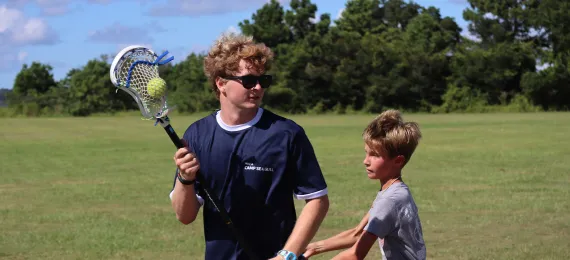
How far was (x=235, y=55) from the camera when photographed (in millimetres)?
4125

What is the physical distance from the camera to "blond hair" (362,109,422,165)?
14.0 ft

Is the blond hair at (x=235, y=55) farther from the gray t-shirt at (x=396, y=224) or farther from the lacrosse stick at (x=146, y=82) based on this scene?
the gray t-shirt at (x=396, y=224)

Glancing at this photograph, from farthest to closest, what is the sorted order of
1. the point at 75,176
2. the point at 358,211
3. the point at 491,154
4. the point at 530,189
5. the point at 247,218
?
the point at 491,154, the point at 75,176, the point at 530,189, the point at 358,211, the point at 247,218

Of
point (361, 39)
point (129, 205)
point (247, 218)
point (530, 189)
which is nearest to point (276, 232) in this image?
point (247, 218)

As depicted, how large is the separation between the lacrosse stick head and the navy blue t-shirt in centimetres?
34

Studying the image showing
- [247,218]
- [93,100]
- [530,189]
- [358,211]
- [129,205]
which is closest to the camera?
[247,218]

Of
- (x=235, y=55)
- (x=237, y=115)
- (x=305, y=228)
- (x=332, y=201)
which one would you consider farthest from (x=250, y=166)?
(x=332, y=201)

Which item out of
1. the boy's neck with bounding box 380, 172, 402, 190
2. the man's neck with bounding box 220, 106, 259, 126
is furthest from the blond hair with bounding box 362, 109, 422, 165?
the man's neck with bounding box 220, 106, 259, 126

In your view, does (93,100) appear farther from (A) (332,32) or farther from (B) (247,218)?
(B) (247,218)

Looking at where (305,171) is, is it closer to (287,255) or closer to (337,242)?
(287,255)

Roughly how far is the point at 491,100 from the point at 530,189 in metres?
57.2

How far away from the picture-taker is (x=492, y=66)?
229 ft

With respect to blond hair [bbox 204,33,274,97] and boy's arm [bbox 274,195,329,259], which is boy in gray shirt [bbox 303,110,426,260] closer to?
boy's arm [bbox 274,195,329,259]

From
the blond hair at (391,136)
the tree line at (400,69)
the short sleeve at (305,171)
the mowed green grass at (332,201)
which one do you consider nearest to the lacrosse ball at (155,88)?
the short sleeve at (305,171)
